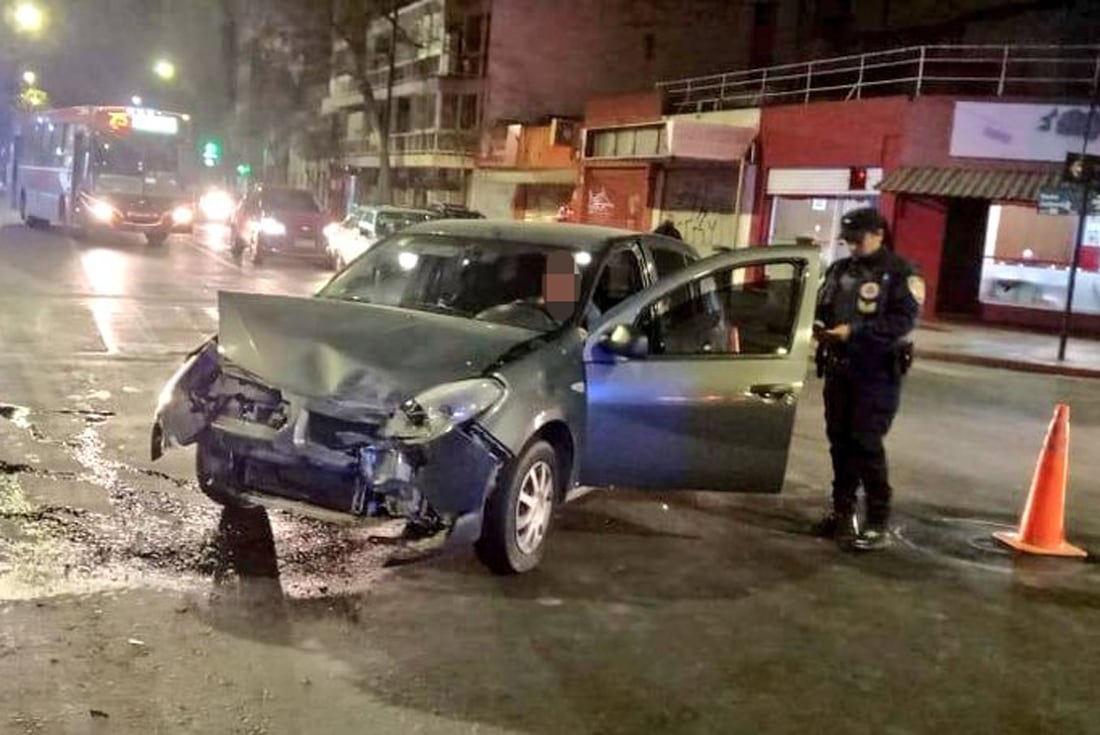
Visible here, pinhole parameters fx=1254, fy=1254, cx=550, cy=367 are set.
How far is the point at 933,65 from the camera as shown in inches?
1203

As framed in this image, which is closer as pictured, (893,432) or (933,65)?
(893,432)

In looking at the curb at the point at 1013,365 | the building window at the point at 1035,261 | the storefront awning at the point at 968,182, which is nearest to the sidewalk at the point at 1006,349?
the curb at the point at 1013,365

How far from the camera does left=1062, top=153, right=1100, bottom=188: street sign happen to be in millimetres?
17812

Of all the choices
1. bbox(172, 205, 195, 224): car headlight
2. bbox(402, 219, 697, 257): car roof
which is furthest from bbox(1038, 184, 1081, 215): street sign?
bbox(172, 205, 195, 224): car headlight

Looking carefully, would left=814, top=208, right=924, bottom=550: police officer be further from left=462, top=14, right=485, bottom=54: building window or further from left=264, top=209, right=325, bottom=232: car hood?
left=462, top=14, right=485, bottom=54: building window

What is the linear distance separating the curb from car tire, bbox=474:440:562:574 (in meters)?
13.4

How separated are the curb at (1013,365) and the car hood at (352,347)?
43.8 feet

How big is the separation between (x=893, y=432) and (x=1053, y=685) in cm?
603

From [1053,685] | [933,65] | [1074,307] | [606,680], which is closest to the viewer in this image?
[606,680]

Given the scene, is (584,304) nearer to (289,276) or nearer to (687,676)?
(687,676)

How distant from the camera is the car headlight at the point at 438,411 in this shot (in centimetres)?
538

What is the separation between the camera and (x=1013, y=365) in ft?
58.7

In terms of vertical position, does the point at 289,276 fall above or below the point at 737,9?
below

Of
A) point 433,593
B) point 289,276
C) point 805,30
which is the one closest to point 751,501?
point 433,593
